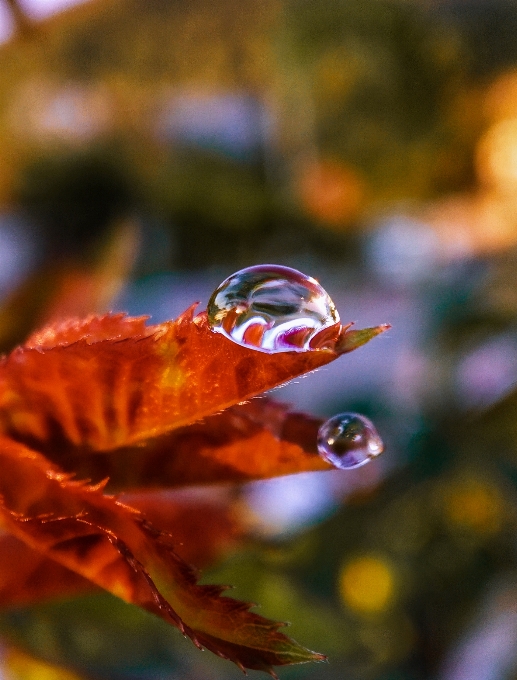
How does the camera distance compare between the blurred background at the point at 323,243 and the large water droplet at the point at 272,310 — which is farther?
the blurred background at the point at 323,243

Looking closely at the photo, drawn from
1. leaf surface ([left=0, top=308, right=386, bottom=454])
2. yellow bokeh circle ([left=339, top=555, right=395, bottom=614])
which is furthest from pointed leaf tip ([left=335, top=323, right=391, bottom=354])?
yellow bokeh circle ([left=339, top=555, right=395, bottom=614])

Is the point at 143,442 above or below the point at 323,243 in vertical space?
below

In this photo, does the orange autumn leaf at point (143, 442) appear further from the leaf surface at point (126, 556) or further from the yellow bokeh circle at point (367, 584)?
the yellow bokeh circle at point (367, 584)

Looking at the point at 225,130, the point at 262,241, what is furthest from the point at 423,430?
the point at 225,130

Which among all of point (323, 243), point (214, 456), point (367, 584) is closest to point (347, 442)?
point (214, 456)

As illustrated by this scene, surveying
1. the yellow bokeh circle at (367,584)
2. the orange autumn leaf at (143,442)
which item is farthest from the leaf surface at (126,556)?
the yellow bokeh circle at (367,584)

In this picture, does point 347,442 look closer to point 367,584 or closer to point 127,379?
point 127,379

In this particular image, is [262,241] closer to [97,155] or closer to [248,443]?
[97,155]
